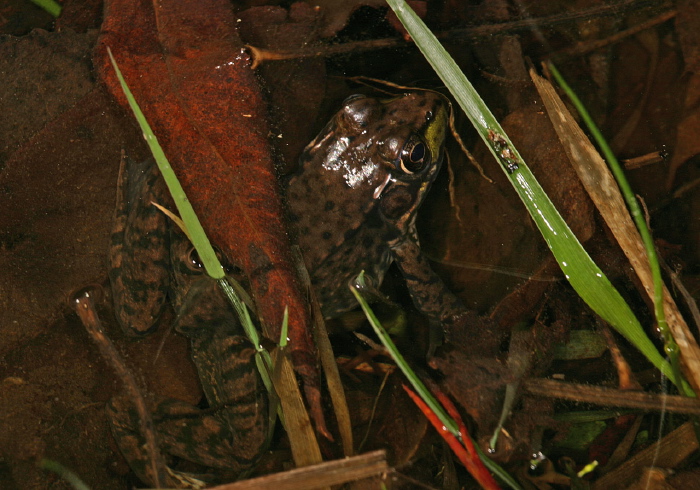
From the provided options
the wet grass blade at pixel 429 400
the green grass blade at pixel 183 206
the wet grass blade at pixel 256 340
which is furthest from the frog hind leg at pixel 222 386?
the wet grass blade at pixel 429 400

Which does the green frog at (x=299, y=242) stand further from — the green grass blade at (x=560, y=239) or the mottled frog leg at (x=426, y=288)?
the green grass blade at (x=560, y=239)

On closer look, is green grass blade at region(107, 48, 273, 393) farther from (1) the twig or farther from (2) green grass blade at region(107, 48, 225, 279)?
(1) the twig

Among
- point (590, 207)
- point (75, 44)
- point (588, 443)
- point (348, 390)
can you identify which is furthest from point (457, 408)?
point (75, 44)

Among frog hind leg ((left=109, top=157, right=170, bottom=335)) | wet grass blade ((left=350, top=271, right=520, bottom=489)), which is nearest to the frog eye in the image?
wet grass blade ((left=350, top=271, right=520, bottom=489))

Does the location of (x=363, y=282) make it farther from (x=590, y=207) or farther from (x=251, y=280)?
(x=590, y=207)

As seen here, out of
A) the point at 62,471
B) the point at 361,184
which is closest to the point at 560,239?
the point at 361,184

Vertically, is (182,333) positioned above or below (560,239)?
below

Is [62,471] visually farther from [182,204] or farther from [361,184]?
[361,184]
